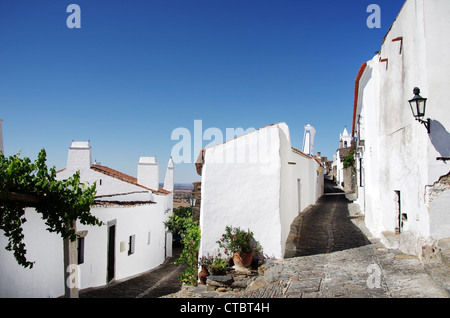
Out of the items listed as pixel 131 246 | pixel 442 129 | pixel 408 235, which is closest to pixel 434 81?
pixel 442 129

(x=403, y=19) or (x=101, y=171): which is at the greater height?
(x=403, y=19)

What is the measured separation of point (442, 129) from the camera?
628 centimetres

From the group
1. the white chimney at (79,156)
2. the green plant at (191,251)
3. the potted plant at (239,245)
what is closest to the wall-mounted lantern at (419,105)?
the potted plant at (239,245)

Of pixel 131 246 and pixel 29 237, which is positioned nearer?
pixel 29 237

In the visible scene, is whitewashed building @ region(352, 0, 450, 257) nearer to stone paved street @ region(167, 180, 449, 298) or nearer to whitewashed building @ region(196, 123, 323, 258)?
stone paved street @ region(167, 180, 449, 298)

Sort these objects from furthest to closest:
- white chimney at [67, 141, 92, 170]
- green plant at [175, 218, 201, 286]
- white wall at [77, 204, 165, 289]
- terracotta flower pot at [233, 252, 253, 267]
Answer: white chimney at [67, 141, 92, 170], white wall at [77, 204, 165, 289], green plant at [175, 218, 201, 286], terracotta flower pot at [233, 252, 253, 267]

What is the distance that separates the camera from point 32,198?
514 centimetres

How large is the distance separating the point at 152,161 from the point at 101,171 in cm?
336

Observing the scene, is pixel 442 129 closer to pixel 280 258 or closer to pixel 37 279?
pixel 280 258

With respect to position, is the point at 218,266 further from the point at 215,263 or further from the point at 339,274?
the point at 339,274

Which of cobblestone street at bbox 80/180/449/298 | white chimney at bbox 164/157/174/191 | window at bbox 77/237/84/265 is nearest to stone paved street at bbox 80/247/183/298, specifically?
cobblestone street at bbox 80/180/449/298

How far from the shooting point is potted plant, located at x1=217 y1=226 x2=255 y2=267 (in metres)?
7.59

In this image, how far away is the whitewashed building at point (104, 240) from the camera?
25.3 feet
